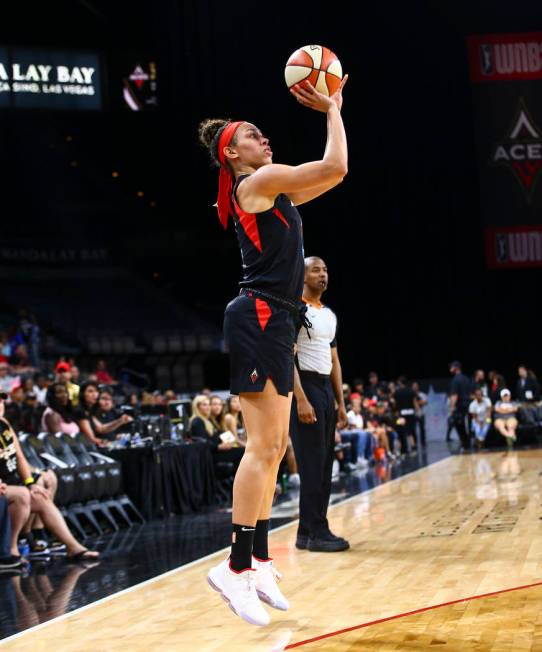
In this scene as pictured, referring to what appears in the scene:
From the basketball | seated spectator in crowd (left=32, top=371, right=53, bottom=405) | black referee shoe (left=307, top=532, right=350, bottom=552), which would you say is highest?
the basketball

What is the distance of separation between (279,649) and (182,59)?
21142 mm

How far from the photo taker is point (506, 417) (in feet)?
56.0

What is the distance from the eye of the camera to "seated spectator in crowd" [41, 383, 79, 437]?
8.57 meters

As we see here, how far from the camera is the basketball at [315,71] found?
12.6 feet

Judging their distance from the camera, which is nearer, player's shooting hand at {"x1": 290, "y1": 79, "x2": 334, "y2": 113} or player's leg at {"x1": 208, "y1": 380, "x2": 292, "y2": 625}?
player's leg at {"x1": 208, "y1": 380, "x2": 292, "y2": 625}

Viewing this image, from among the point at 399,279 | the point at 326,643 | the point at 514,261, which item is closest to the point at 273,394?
the point at 326,643

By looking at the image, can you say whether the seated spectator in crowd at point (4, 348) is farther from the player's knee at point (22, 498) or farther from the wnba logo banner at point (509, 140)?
the player's knee at point (22, 498)

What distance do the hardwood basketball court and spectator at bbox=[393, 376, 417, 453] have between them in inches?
427

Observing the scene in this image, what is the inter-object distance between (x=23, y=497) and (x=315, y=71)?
A: 150 inches

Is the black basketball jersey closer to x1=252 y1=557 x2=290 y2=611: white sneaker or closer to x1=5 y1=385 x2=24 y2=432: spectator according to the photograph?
x1=252 y1=557 x2=290 y2=611: white sneaker

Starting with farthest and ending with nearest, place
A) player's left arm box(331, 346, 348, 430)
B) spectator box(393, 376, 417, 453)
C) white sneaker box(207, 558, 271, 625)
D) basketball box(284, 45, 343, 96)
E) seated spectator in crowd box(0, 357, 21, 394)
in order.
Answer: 1. spectator box(393, 376, 417, 453)
2. seated spectator in crowd box(0, 357, 21, 394)
3. player's left arm box(331, 346, 348, 430)
4. basketball box(284, 45, 343, 96)
5. white sneaker box(207, 558, 271, 625)

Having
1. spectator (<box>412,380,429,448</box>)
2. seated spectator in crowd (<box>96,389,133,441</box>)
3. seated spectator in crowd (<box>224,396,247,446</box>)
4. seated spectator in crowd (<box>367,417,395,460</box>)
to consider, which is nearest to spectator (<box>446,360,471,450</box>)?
spectator (<box>412,380,429,448</box>)

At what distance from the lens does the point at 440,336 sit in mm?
23406

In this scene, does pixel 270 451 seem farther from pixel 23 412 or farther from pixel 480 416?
pixel 480 416
